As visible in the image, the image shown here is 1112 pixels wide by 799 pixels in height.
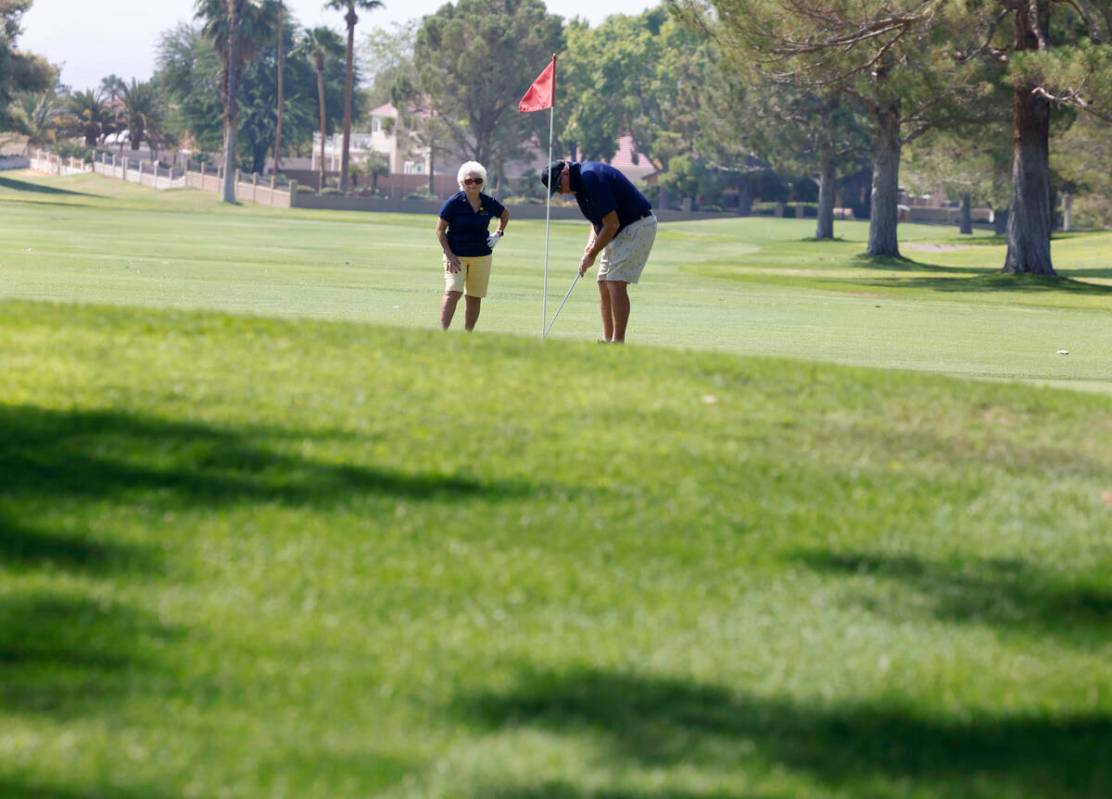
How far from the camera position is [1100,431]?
8.76 m

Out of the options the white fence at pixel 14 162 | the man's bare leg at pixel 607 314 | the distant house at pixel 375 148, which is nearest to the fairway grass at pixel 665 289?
the man's bare leg at pixel 607 314

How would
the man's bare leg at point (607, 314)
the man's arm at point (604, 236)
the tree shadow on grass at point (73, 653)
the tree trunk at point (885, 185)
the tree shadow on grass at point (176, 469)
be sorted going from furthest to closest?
the tree trunk at point (885, 185), the man's bare leg at point (607, 314), the man's arm at point (604, 236), the tree shadow on grass at point (176, 469), the tree shadow on grass at point (73, 653)

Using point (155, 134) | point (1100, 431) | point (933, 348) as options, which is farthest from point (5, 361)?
point (155, 134)

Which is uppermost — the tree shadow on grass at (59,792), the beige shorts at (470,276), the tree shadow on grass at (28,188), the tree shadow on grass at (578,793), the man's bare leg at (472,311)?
the tree shadow on grass at (28,188)

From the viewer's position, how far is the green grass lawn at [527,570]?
4.58m

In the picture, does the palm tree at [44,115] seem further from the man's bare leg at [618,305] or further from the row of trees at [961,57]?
the man's bare leg at [618,305]

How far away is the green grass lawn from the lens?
4.58m

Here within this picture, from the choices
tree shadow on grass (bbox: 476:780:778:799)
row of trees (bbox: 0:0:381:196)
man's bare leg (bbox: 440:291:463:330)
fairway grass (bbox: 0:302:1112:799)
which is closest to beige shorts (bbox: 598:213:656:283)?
man's bare leg (bbox: 440:291:463:330)

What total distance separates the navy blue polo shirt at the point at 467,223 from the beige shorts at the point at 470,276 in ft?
0.19

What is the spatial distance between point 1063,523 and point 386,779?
4.02m

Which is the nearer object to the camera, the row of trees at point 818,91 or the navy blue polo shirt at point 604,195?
the navy blue polo shirt at point 604,195

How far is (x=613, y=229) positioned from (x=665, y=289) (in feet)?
59.5

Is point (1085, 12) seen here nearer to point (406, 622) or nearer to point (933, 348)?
point (933, 348)

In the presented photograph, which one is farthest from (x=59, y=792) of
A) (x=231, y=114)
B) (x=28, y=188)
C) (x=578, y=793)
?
(x=231, y=114)
